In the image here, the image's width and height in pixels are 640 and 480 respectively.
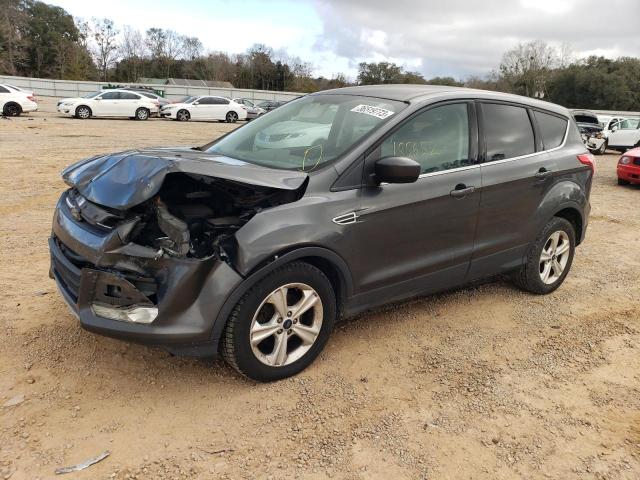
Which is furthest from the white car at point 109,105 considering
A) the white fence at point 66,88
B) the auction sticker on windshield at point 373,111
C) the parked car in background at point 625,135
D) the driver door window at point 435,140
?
the driver door window at point 435,140

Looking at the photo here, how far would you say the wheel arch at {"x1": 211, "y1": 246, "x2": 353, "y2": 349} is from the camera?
9.19ft

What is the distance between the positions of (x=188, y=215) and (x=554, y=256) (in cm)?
338

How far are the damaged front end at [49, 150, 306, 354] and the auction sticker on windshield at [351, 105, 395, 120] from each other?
0.83 meters

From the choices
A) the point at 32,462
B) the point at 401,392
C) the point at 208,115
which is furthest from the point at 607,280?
the point at 208,115

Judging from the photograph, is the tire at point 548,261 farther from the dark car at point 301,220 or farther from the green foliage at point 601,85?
the green foliage at point 601,85

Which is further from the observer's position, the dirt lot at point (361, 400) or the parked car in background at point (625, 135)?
the parked car in background at point (625, 135)

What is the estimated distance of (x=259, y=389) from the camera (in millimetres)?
3100

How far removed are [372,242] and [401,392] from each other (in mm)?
945

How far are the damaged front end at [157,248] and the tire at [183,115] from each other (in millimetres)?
25837

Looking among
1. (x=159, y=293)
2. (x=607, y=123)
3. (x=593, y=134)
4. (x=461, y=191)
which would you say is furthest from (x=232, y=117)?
(x=159, y=293)

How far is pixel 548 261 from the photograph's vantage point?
4.71 meters

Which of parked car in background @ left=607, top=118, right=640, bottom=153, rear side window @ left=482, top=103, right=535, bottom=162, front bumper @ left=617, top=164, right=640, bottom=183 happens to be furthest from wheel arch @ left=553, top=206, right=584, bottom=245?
parked car in background @ left=607, top=118, right=640, bottom=153

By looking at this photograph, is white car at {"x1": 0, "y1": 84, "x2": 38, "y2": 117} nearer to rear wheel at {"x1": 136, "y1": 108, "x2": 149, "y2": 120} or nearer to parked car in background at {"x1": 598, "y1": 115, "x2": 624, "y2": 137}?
rear wheel at {"x1": 136, "y1": 108, "x2": 149, "y2": 120}

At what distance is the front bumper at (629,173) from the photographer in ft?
37.6
